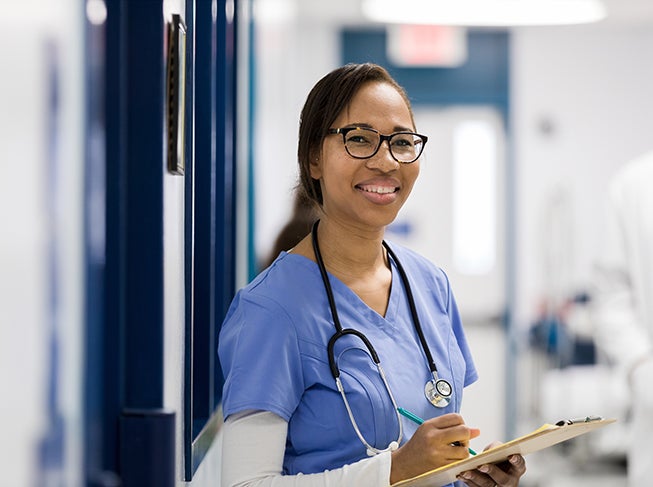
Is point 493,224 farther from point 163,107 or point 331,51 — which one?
point 163,107

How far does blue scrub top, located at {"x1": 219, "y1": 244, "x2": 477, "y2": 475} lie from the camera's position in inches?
45.6

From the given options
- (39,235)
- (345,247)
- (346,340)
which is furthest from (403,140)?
(39,235)

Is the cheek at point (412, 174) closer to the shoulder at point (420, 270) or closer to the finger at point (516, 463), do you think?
the shoulder at point (420, 270)

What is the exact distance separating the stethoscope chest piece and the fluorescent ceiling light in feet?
5.89

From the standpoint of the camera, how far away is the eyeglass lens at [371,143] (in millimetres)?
1236

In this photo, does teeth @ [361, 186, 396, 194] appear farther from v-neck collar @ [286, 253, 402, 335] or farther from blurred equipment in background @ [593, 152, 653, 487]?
blurred equipment in background @ [593, 152, 653, 487]

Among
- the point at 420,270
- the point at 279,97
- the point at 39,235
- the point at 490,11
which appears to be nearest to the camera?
the point at 39,235

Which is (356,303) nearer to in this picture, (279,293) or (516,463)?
(279,293)

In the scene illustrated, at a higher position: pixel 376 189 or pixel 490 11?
pixel 490 11

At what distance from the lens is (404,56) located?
535 centimetres

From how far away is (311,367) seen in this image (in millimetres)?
1183

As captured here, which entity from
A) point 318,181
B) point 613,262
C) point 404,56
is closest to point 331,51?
point 404,56

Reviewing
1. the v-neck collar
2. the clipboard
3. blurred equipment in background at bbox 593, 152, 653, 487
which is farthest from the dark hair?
blurred equipment in background at bbox 593, 152, 653, 487

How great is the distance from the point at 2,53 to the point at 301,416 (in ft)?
2.06
